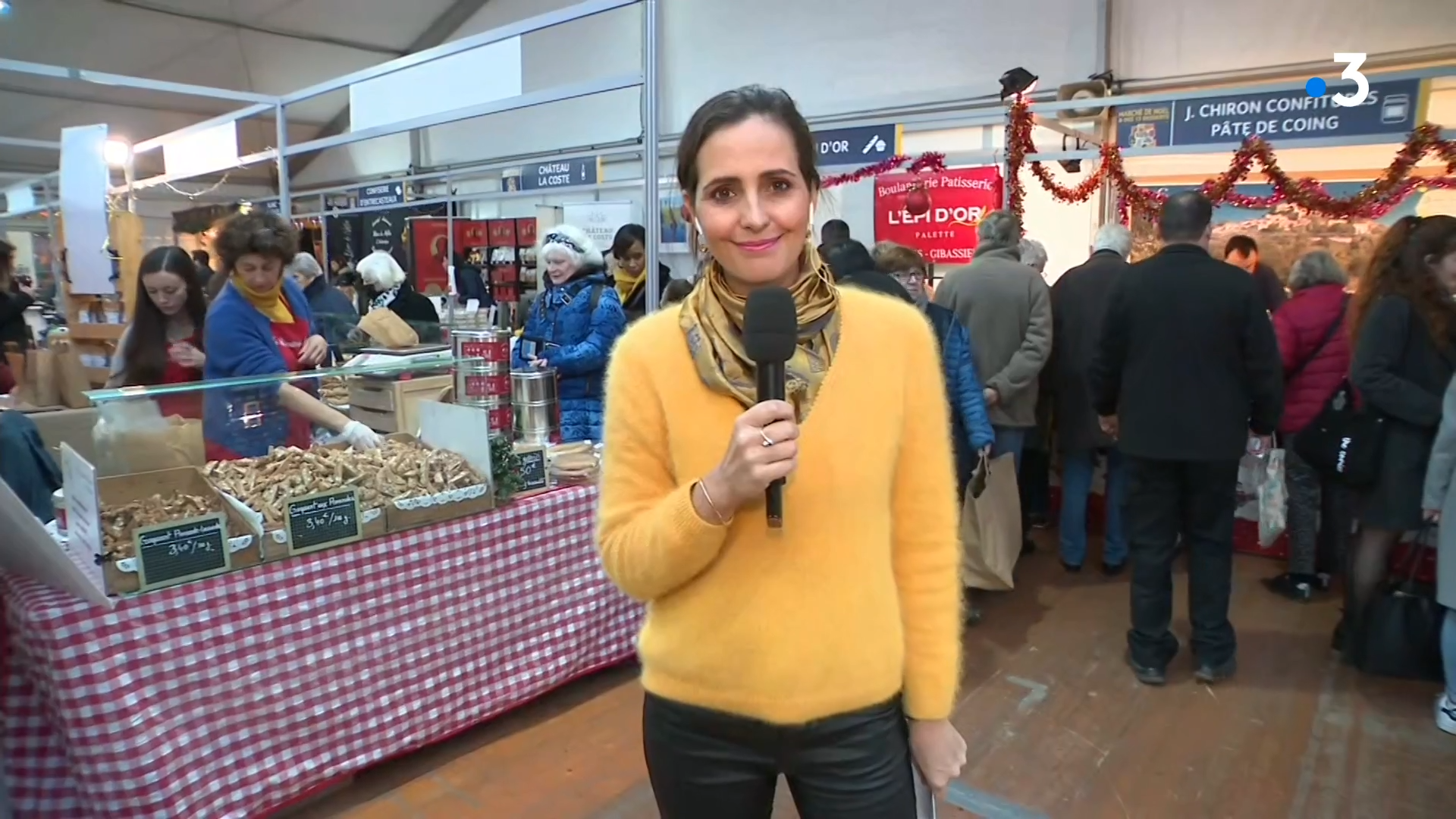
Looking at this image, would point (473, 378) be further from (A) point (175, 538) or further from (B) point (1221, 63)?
(B) point (1221, 63)

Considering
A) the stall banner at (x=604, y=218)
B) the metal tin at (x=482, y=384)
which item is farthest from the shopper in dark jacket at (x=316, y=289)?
the stall banner at (x=604, y=218)

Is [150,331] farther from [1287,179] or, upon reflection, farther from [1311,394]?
[1287,179]

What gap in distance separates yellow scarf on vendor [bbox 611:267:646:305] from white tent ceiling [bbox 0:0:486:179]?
26.4ft

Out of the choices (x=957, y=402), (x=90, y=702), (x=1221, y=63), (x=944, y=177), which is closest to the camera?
(x=90, y=702)

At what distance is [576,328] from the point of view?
3.81m

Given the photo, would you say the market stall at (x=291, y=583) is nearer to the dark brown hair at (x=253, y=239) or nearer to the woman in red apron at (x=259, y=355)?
the woman in red apron at (x=259, y=355)

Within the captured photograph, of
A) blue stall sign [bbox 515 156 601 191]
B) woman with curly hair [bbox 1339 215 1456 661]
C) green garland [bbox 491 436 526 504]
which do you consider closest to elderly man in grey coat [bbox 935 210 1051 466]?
woman with curly hair [bbox 1339 215 1456 661]

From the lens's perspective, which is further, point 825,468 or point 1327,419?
point 1327,419

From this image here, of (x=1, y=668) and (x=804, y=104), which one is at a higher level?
(x=804, y=104)

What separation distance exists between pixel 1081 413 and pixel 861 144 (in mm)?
3015

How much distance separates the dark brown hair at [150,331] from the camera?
10.2ft

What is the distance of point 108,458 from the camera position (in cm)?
224

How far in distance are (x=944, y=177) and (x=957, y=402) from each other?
533 centimetres

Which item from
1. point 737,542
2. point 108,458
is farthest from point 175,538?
point 737,542
